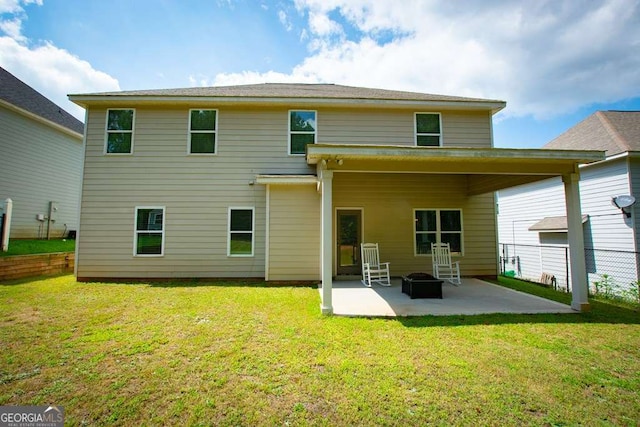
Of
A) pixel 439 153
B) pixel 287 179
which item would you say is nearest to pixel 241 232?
pixel 287 179

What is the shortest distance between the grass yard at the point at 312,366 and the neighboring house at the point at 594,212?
13.9 feet

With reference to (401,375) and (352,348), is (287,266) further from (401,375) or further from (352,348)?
(401,375)

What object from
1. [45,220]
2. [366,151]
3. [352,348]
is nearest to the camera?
[352,348]

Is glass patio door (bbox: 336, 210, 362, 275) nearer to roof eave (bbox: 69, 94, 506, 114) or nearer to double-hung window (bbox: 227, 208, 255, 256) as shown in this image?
double-hung window (bbox: 227, 208, 255, 256)

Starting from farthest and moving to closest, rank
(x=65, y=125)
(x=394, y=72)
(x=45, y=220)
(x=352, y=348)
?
1. (x=65, y=125)
2. (x=45, y=220)
3. (x=394, y=72)
4. (x=352, y=348)

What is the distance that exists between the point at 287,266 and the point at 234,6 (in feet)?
23.8

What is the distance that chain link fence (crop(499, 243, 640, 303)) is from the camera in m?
7.72

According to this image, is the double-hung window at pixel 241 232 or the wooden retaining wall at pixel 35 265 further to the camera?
the double-hung window at pixel 241 232

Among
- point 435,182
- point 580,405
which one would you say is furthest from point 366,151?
point 435,182

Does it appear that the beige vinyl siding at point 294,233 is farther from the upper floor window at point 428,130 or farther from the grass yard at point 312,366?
the upper floor window at point 428,130

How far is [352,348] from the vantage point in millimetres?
3564

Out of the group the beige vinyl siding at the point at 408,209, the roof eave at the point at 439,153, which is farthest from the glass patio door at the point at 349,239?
the roof eave at the point at 439,153

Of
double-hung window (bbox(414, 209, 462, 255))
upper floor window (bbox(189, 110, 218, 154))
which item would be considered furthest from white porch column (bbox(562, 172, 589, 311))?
upper floor window (bbox(189, 110, 218, 154))

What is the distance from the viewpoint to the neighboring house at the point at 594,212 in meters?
7.86
